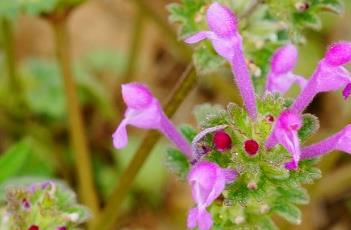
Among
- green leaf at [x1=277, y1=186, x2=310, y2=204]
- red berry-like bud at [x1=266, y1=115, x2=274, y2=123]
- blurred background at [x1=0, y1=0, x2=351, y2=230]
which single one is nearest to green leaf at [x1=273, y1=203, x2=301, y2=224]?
green leaf at [x1=277, y1=186, x2=310, y2=204]

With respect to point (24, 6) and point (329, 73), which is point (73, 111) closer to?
point (24, 6)

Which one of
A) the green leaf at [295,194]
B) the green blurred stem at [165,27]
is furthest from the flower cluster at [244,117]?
the green blurred stem at [165,27]

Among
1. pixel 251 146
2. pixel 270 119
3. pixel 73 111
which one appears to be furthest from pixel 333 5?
pixel 73 111

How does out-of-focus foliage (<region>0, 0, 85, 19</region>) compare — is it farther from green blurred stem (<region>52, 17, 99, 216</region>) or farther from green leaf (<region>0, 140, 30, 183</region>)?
green leaf (<region>0, 140, 30, 183</region>)

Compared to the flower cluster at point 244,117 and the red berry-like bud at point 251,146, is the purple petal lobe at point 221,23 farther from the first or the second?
the red berry-like bud at point 251,146

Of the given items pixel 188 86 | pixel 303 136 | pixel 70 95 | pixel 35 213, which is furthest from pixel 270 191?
pixel 70 95

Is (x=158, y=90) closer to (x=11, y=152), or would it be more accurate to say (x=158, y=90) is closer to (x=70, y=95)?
(x=70, y=95)
